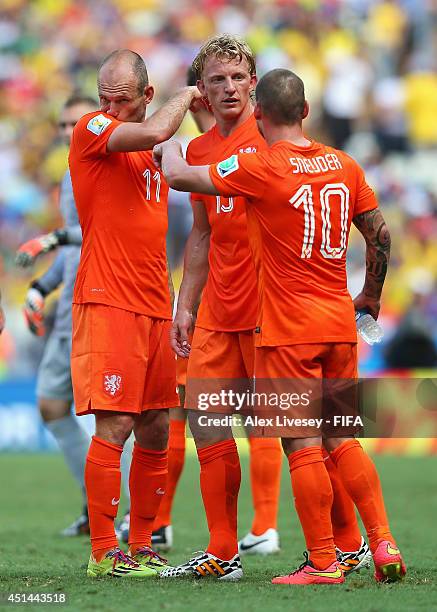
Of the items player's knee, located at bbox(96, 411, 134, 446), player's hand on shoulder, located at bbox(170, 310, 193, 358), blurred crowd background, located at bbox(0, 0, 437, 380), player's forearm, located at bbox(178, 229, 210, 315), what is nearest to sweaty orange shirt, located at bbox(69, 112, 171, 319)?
player's hand on shoulder, located at bbox(170, 310, 193, 358)

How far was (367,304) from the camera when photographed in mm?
5727

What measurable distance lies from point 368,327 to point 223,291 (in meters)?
0.73

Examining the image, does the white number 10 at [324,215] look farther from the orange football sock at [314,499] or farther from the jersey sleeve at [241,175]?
the orange football sock at [314,499]

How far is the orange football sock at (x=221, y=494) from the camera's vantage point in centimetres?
553

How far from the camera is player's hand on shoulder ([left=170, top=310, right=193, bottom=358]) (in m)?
5.68

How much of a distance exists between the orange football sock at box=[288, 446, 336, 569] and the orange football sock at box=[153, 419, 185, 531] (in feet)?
6.34

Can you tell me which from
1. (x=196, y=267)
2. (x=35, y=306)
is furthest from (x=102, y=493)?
(x=35, y=306)

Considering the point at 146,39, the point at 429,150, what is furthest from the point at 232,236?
the point at 146,39

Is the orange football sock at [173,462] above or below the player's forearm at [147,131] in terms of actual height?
below

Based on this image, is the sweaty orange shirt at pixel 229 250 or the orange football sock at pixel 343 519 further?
the orange football sock at pixel 343 519

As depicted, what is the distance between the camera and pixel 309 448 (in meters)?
5.13

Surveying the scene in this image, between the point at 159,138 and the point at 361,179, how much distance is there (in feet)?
3.04

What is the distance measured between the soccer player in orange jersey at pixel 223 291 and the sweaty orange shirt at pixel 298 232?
1.55 feet

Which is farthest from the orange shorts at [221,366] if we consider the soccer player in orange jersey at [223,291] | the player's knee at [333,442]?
the player's knee at [333,442]
